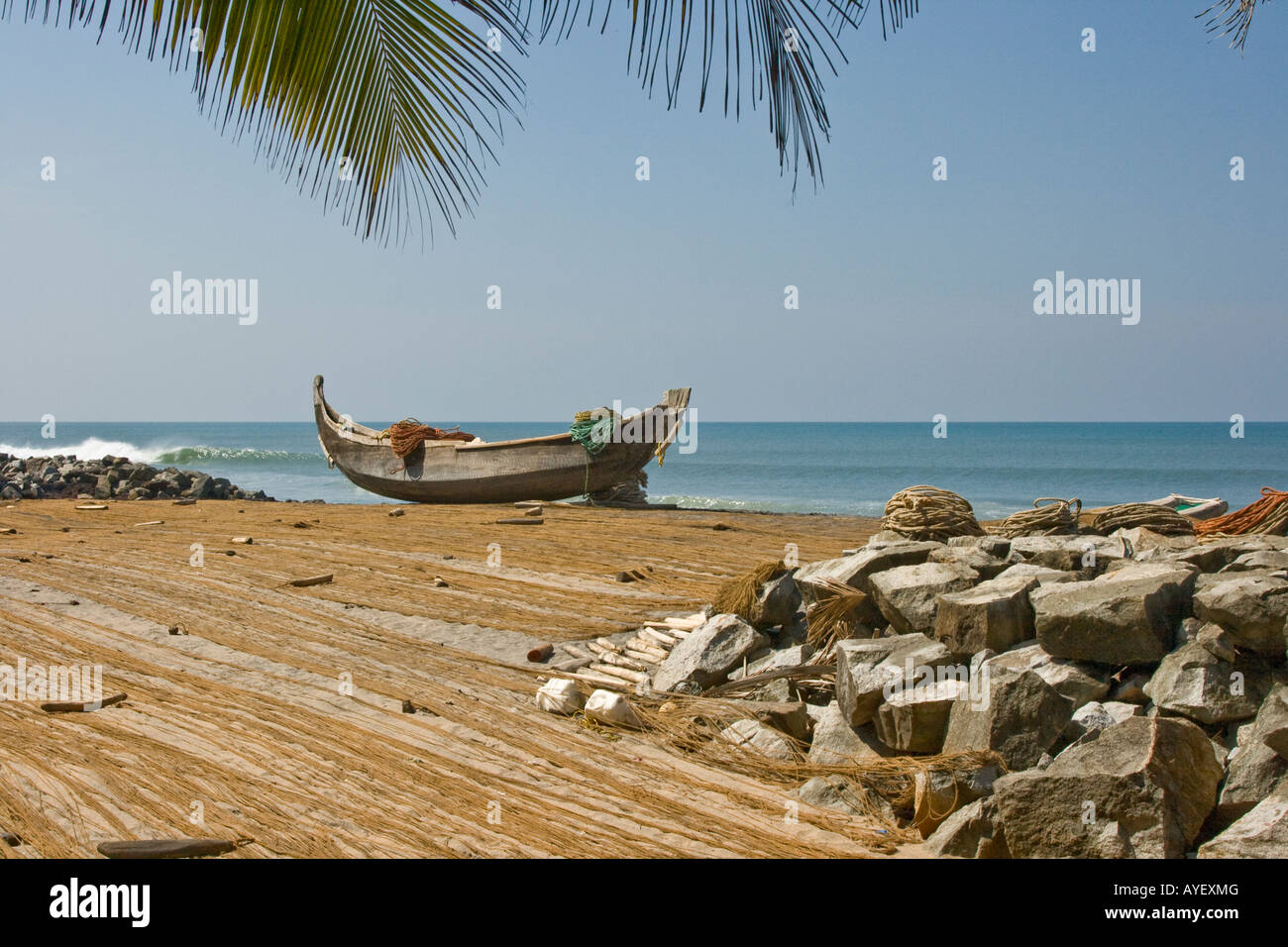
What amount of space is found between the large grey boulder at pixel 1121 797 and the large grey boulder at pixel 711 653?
2.54 meters

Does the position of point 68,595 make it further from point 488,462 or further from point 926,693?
point 488,462

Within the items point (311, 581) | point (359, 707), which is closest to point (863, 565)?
point (359, 707)

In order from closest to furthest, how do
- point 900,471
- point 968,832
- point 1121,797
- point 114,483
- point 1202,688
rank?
point 1121,797 → point 968,832 → point 1202,688 → point 114,483 → point 900,471

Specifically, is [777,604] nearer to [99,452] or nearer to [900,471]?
[900,471]

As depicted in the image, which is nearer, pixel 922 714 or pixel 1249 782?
pixel 1249 782

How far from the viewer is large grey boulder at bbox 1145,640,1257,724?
404 cm

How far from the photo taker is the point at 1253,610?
Answer: 4.09m

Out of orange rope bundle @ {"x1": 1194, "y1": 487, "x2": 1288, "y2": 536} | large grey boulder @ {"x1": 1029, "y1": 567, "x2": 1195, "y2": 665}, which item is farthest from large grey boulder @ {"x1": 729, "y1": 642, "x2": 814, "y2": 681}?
orange rope bundle @ {"x1": 1194, "y1": 487, "x2": 1288, "y2": 536}

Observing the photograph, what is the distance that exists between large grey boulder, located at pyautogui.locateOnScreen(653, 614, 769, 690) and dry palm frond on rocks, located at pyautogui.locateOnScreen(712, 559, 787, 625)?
0.37 feet

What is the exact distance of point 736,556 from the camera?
10008 millimetres

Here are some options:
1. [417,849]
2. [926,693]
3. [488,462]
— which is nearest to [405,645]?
[417,849]

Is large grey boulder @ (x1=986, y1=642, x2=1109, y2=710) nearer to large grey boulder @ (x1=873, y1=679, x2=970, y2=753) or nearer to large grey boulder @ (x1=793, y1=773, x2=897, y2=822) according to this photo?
large grey boulder @ (x1=873, y1=679, x2=970, y2=753)

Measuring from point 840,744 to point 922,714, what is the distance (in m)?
0.58

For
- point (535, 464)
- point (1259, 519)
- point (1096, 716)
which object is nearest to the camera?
point (1096, 716)
